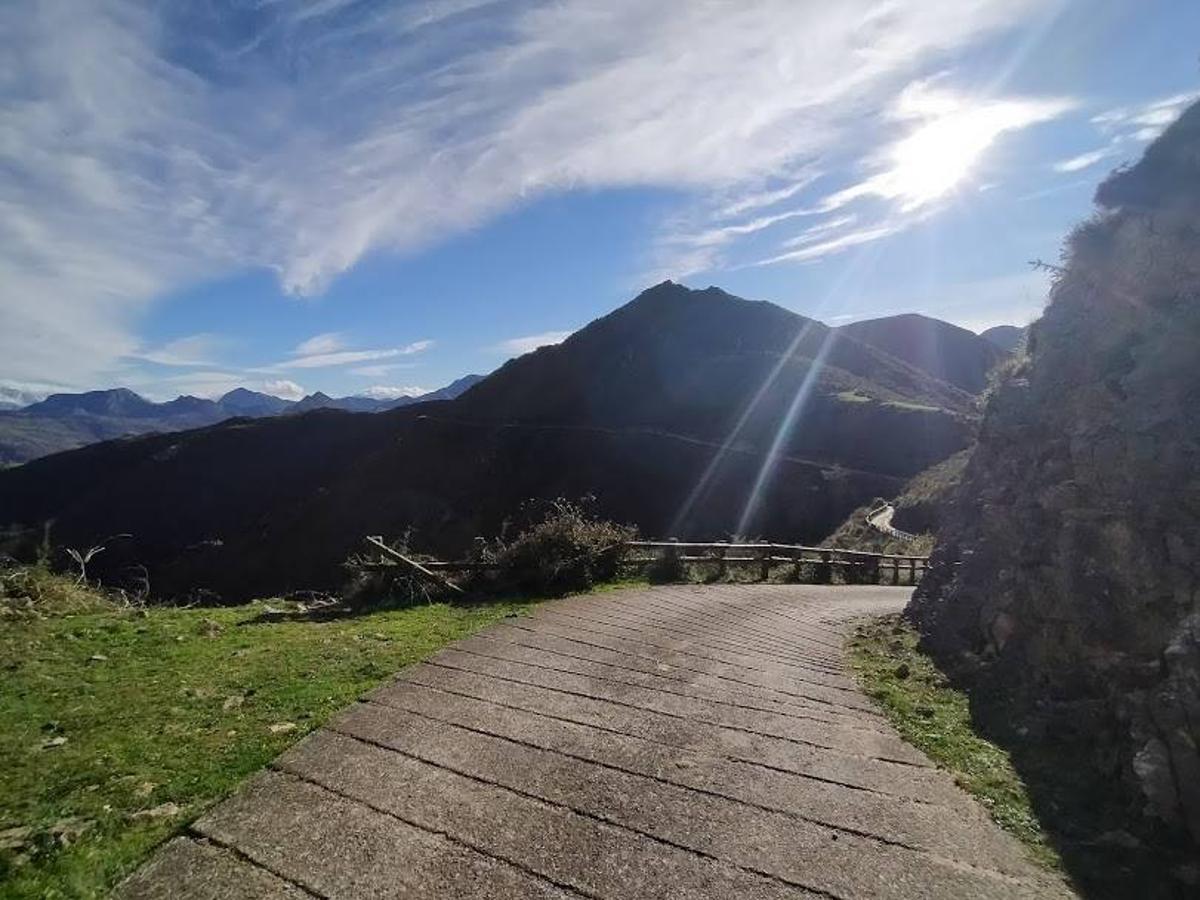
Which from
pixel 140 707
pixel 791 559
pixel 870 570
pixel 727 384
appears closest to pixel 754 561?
pixel 791 559

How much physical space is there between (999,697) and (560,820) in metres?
5.06

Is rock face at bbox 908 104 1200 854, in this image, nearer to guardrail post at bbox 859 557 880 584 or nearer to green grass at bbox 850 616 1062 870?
green grass at bbox 850 616 1062 870

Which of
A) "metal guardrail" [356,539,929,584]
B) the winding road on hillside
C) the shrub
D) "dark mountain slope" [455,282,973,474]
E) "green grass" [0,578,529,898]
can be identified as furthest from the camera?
"dark mountain slope" [455,282,973,474]

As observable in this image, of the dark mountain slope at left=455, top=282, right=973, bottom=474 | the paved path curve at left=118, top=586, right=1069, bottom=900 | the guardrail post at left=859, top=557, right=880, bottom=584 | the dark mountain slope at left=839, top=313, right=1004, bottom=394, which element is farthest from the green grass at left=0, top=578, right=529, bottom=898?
the dark mountain slope at left=839, top=313, right=1004, bottom=394

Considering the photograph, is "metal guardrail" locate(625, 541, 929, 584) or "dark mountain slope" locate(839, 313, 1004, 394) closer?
"metal guardrail" locate(625, 541, 929, 584)

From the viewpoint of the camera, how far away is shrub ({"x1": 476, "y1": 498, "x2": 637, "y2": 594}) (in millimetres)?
13148

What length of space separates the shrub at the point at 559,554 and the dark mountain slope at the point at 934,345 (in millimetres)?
116853

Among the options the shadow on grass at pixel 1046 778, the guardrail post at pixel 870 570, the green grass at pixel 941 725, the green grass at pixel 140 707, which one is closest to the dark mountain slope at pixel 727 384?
the guardrail post at pixel 870 570

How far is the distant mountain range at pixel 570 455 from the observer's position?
219 feet

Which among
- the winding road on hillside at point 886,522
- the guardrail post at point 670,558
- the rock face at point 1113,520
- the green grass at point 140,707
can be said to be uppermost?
the rock face at point 1113,520

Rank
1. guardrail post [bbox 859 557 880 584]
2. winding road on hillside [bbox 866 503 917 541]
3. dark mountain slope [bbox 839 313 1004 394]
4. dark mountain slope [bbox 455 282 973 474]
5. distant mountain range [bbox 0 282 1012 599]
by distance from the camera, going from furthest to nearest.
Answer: dark mountain slope [bbox 839 313 1004 394] < dark mountain slope [bbox 455 282 973 474] < distant mountain range [bbox 0 282 1012 599] < winding road on hillside [bbox 866 503 917 541] < guardrail post [bbox 859 557 880 584]

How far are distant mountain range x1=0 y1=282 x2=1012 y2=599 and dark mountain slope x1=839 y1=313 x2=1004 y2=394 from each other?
0.91 m

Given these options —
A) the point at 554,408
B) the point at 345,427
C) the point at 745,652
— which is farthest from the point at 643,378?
the point at 745,652

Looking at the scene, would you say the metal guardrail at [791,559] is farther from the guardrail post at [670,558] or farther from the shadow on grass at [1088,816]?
the shadow on grass at [1088,816]
